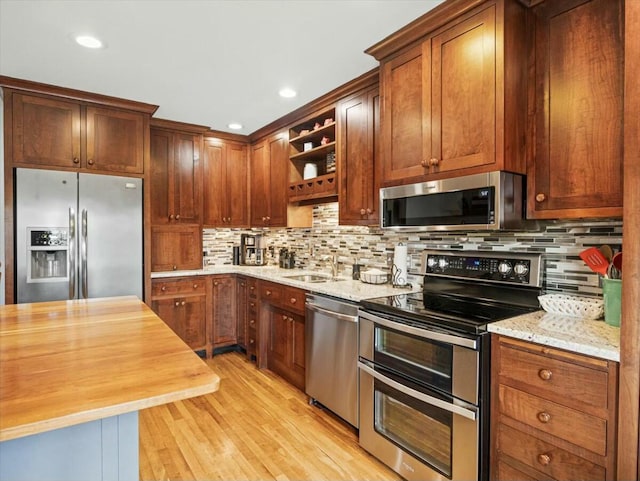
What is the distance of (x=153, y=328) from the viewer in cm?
145

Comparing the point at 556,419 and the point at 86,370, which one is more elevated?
the point at 86,370

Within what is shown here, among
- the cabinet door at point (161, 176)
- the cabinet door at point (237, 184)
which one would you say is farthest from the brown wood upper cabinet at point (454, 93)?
the cabinet door at point (161, 176)

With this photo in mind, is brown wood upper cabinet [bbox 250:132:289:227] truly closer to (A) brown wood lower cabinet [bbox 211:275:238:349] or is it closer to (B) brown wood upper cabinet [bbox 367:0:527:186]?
(A) brown wood lower cabinet [bbox 211:275:238:349]

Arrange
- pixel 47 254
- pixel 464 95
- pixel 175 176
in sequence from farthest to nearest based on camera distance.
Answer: pixel 175 176 → pixel 47 254 → pixel 464 95

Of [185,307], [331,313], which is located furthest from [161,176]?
[331,313]

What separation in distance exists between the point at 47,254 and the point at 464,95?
3277 mm

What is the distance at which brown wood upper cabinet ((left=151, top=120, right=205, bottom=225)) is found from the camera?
378cm

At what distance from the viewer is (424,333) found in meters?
1.75

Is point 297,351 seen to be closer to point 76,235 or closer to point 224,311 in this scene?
point 224,311

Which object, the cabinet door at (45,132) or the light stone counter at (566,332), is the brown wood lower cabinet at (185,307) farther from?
the light stone counter at (566,332)

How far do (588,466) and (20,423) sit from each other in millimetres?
1689

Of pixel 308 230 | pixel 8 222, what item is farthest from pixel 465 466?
pixel 8 222

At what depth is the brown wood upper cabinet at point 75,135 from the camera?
2900mm

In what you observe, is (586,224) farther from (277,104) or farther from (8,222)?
(8,222)
